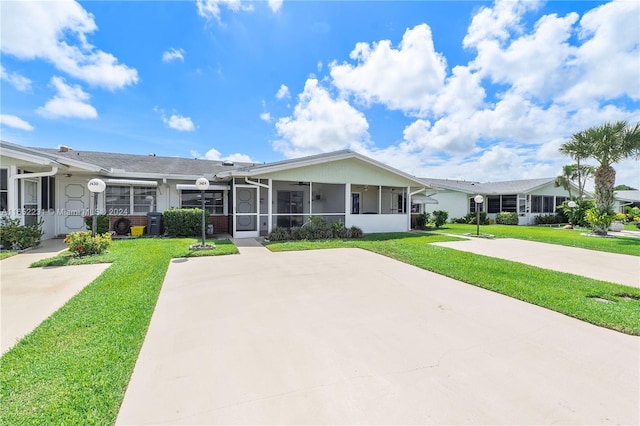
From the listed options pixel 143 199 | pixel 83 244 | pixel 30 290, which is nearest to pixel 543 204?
pixel 143 199

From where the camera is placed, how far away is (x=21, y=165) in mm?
8961

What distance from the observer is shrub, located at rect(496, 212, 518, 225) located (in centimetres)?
2192

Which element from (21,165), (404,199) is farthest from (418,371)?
(404,199)

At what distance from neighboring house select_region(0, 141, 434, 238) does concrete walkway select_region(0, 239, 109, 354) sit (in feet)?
12.9

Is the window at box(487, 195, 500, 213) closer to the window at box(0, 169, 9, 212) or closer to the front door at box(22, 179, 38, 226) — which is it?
the front door at box(22, 179, 38, 226)

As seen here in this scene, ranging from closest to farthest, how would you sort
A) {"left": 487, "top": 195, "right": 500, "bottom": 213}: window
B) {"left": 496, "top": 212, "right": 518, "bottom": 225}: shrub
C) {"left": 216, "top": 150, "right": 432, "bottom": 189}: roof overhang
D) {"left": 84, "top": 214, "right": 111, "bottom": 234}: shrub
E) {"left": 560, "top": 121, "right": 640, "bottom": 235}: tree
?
{"left": 84, "top": 214, "right": 111, "bottom": 234}: shrub, {"left": 216, "top": 150, "right": 432, "bottom": 189}: roof overhang, {"left": 560, "top": 121, "right": 640, "bottom": 235}: tree, {"left": 496, "top": 212, "right": 518, "bottom": 225}: shrub, {"left": 487, "top": 195, "right": 500, "bottom": 213}: window

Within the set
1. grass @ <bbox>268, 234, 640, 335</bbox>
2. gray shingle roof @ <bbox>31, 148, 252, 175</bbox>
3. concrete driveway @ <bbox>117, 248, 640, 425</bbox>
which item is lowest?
concrete driveway @ <bbox>117, 248, 640, 425</bbox>

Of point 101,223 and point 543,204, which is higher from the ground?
point 543,204

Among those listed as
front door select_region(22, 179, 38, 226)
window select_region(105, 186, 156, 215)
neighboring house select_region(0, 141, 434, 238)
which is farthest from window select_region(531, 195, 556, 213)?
front door select_region(22, 179, 38, 226)

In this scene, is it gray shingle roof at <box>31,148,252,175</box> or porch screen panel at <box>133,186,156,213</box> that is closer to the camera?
porch screen panel at <box>133,186,156,213</box>

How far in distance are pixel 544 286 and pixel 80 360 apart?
23.4ft

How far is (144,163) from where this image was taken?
14.1 m

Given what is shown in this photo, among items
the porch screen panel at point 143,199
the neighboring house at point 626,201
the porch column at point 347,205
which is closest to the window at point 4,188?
the porch screen panel at point 143,199

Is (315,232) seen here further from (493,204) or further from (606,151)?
(493,204)
